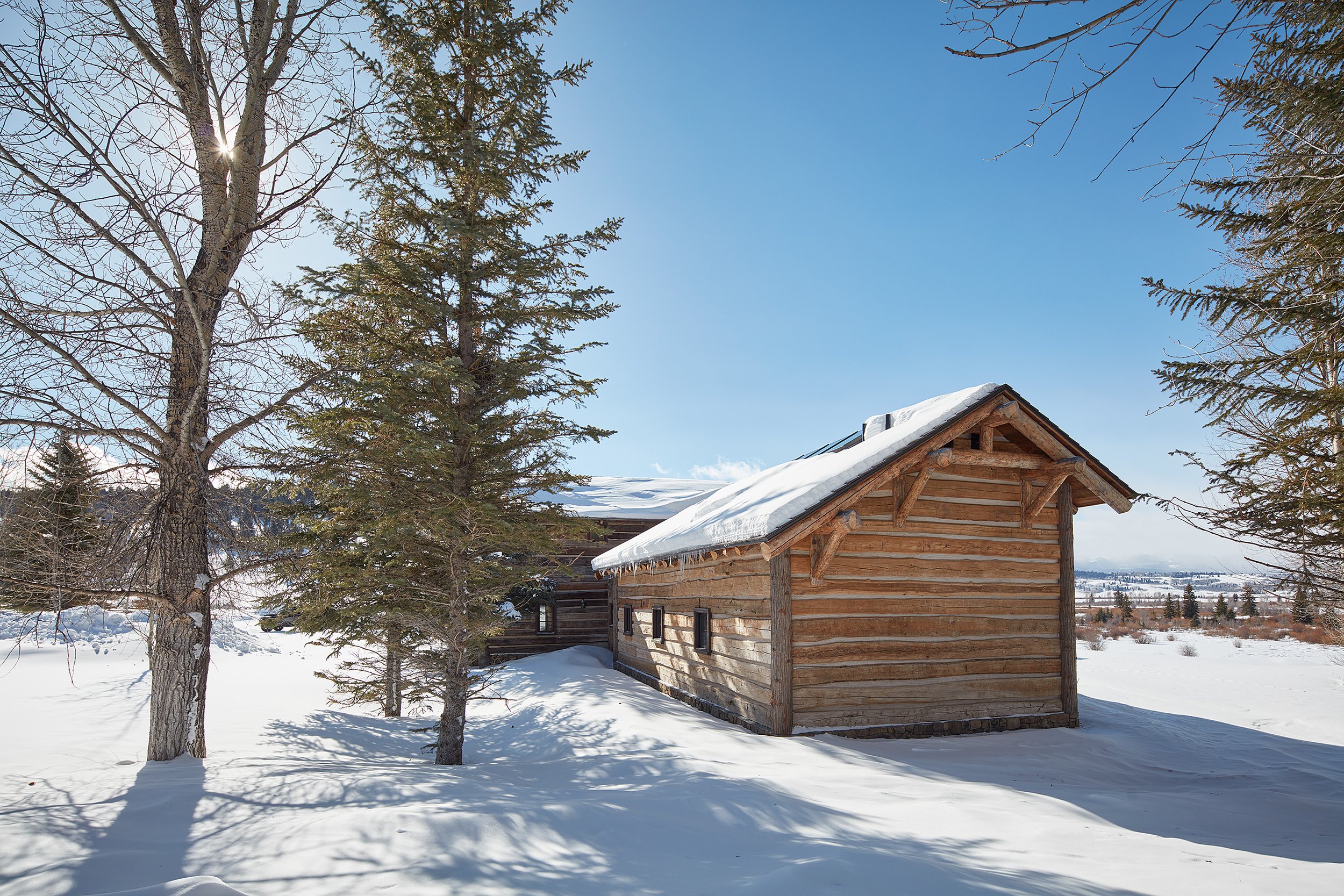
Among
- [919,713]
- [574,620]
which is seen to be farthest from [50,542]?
[574,620]

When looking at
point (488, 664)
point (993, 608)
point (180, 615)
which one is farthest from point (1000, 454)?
point (488, 664)

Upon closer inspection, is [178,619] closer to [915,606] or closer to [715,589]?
[715,589]

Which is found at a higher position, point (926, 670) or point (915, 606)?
point (915, 606)

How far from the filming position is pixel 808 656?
29.6ft

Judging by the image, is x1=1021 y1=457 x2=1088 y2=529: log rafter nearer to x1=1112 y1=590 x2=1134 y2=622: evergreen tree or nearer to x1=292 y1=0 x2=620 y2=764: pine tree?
x1=292 y1=0 x2=620 y2=764: pine tree

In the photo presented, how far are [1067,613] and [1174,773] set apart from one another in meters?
2.65

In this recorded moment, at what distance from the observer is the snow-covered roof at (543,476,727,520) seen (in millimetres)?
22578

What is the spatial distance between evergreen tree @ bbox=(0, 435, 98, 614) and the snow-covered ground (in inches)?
72.0

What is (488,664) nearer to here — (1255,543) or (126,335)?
(126,335)

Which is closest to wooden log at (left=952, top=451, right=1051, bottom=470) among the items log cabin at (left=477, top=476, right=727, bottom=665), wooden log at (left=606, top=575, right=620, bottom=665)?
wooden log at (left=606, top=575, right=620, bottom=665)

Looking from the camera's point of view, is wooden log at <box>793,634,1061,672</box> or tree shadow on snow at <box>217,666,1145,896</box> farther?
wooden log at <box>793,634,1061,672</box>

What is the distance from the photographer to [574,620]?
21.5m

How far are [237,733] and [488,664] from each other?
1053 cm

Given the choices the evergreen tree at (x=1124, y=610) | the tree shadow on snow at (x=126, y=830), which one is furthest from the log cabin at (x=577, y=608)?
the evergreen tree at (x=1124, y=610)
